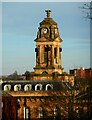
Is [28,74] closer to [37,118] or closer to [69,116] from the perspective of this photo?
[37,118]

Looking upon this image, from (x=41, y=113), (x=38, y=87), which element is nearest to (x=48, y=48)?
(x=38, y=87)

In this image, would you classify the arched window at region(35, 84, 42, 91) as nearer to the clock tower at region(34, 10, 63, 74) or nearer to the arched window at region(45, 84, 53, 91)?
the arched window at region(45, 84, 53, 91)

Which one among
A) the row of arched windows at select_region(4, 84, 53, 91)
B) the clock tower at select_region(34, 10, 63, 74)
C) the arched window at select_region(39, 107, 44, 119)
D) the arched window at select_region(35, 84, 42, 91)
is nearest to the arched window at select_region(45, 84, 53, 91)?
the row of arched windows at select_region(4, 84, 53, 91)

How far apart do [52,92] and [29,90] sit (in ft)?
5.29

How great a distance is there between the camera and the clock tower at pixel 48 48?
23872mm

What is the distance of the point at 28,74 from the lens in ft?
78.9

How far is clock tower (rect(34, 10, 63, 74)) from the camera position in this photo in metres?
23.9

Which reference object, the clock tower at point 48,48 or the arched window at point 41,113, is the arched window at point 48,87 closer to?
the arched window at point 41,113

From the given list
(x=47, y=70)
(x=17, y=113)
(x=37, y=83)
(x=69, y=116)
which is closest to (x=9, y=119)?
(x=69, y=116)

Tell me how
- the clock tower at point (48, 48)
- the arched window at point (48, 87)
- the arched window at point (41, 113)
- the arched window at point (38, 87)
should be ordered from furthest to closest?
1. the clock tower at point (48, 48)
2. the arched window at point (38, 87)
3. the arched window at point (48, 87)
4. the arched window at point (41, 113)

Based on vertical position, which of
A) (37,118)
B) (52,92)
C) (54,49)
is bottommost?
(37,118)

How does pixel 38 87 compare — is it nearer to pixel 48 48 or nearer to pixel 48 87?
pixel 48 87

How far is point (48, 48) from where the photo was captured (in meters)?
24.1

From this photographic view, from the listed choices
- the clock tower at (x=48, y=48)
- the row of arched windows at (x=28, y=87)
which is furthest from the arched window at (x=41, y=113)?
the clock tower at (x=48, y=48)
